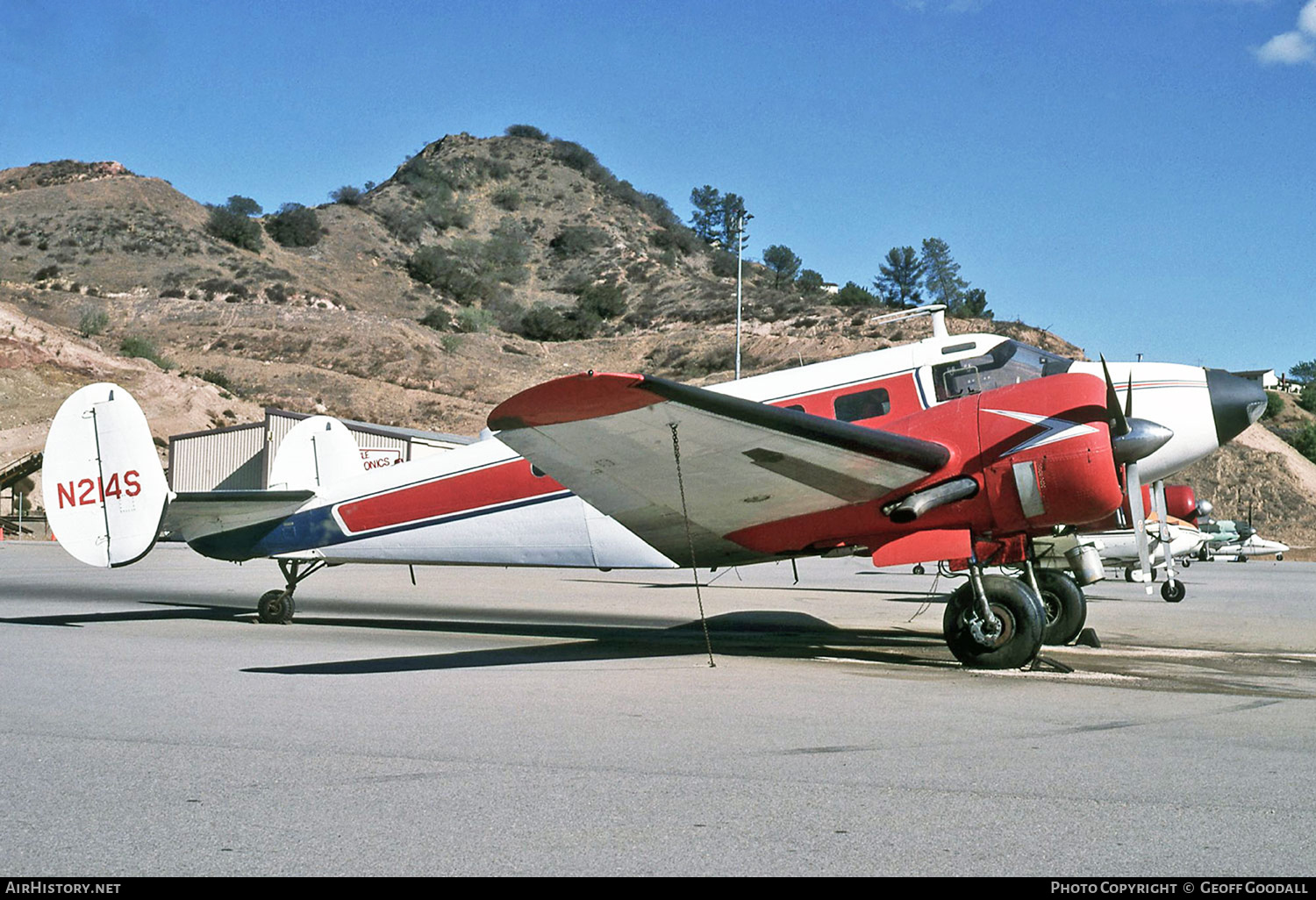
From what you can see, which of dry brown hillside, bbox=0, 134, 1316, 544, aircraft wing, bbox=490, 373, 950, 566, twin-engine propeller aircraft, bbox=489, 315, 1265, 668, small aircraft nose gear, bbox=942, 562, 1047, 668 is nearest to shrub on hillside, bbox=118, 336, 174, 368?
dry brown hillside, bbox=0, 134, 1316, 544

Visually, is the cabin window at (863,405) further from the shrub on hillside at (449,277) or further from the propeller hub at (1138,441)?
the shrub on hillside at (449,277)

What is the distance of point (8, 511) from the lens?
167 ft

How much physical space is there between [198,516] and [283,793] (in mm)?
9774

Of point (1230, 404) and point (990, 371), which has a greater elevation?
point (990, 371)

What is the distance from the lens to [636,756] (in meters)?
5.82

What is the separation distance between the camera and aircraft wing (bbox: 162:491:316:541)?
13.5 meters

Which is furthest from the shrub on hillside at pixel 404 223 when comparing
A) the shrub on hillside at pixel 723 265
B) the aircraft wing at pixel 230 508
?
the aircraft wing at pixel 230 508

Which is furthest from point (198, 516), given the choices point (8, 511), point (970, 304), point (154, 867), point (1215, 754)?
point (970, 304)

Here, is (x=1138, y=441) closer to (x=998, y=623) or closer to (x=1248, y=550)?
(x=998, y=623)

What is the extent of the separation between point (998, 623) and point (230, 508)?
953 centimetres

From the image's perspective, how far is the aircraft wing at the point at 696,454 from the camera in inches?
320

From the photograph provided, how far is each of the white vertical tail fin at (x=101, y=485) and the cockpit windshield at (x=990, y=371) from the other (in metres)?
9.02

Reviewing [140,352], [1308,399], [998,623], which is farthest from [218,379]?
[1308,399]
